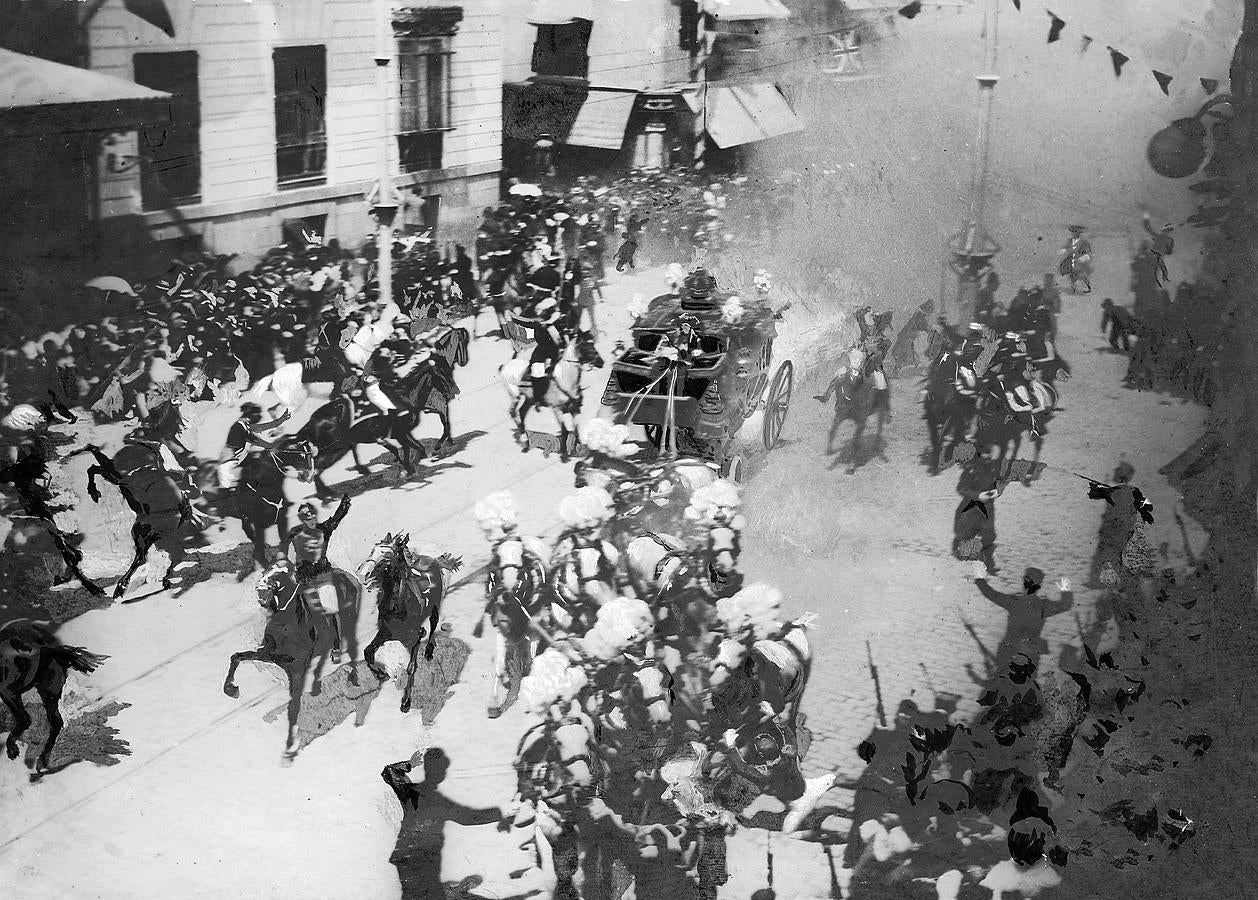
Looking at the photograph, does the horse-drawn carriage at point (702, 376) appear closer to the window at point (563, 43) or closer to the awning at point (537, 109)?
the awning at point (537, 109)

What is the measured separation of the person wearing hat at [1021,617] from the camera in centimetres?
308

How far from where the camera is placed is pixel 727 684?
3086 millimetres

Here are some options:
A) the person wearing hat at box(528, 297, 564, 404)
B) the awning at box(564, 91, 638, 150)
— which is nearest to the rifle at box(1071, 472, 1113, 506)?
the person wearing hat at box(528, 297, 564, 404)

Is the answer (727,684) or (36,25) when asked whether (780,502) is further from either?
(36,25)

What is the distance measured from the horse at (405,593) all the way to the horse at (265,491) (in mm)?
297

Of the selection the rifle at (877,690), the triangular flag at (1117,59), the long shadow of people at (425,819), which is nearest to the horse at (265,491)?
the long shadow of people at (425,819)

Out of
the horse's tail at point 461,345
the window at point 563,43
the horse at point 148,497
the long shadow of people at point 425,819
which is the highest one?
the window at point 563,43

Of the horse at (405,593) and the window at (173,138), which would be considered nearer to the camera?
the window at (173,138)

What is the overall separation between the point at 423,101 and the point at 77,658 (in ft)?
6.43

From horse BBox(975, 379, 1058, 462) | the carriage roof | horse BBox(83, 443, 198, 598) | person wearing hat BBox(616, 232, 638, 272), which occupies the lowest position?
horse BBox(83, 443, 198, 598)

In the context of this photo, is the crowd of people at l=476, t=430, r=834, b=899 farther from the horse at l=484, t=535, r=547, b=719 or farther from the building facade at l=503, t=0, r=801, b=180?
the building facade at l=503, t=0, r=801, b=180

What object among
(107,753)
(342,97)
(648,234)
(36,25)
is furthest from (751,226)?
(107,753)

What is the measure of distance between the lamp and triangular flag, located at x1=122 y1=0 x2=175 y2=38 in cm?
285

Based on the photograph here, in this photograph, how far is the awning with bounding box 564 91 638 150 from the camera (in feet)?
10.0
